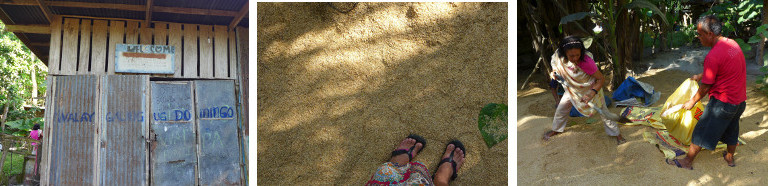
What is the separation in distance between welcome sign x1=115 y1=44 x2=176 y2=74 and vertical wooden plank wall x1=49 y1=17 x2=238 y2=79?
0.06 m

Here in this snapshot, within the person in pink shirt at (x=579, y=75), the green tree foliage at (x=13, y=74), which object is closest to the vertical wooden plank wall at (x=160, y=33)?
the person in pink shirt at (x=579, y=75)

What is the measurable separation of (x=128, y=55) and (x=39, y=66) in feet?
41.0

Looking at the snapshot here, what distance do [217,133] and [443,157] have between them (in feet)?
10.4

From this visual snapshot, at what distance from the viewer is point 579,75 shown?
3945mm

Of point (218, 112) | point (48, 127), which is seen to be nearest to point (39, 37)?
point (48, 127)

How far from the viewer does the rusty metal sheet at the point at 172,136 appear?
5297 millimetres

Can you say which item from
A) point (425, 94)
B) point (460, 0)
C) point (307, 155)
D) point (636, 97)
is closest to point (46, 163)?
point (307, 155)

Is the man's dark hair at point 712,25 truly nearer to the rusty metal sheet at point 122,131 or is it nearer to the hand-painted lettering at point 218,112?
the hand-painted lettering at point 218,112

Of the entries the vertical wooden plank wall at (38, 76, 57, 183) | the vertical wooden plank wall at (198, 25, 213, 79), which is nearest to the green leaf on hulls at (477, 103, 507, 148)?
the vertical wooden plank wall at (198, 25, 213, 79)

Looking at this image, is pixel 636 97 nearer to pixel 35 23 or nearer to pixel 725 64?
pixel 725 64

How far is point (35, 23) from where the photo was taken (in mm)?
5773

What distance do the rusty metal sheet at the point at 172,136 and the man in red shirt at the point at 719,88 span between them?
4541mm

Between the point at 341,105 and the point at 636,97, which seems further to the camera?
the point at 636,97

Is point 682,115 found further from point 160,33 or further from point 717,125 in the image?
point 160,33
